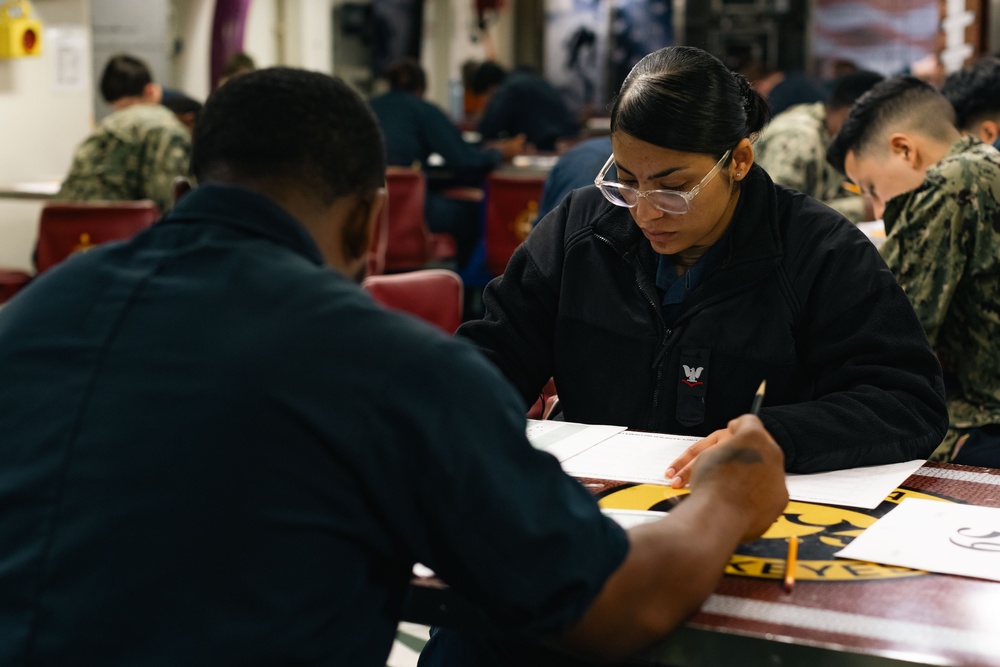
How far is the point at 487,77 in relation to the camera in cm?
977

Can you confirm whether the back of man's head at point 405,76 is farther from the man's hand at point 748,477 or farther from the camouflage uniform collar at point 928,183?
the man's hand at point 748,477

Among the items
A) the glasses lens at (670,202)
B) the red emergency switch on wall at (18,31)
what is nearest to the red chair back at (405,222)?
the red emergency switch on wall at (18,31)

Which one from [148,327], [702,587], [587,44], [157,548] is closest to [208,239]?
[148,327]

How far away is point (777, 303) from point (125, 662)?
1.23 meters

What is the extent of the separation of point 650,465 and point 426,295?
1.25m

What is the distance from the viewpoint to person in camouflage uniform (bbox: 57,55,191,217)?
5.36 m

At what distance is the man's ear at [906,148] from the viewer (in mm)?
2732

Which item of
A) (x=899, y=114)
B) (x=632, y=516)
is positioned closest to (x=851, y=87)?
(x=899, y=114)

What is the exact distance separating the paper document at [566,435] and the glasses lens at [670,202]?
365 millimetres

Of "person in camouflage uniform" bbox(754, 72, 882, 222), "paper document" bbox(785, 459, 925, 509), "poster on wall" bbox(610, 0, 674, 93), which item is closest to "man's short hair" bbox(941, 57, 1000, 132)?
"person in camouflage uniform" bbox(754, 72, 882, 222)

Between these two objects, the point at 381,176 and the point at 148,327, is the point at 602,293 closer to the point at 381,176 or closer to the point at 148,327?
the point at 381,176

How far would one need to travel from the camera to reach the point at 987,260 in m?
2.40

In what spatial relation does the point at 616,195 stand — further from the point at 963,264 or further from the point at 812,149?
the point at 812,149

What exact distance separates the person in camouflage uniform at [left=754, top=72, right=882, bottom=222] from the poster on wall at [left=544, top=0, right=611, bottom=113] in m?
8.31
